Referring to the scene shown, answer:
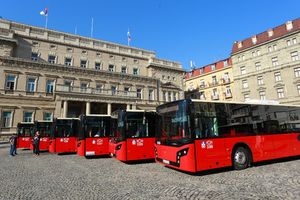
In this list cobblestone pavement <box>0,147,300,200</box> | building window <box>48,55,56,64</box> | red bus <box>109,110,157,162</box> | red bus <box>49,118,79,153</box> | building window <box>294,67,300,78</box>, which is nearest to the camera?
cobblestone pavement <box>0,147,300,200</box>

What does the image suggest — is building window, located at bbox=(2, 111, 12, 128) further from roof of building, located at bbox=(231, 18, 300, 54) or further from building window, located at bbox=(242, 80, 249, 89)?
roof of building, located at bbox=(231, 18, 300, 54)

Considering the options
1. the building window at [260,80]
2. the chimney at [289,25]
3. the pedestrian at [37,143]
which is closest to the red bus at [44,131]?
the pedestrian at [37,143]

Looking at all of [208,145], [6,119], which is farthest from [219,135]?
[6,119]

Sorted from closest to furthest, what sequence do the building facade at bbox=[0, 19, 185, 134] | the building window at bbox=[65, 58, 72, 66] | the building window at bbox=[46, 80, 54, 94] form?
the building facade at bbox=[0, 19, 185, 134] → the building window at bbox=[46, 80, 54, 94] → the building window at bbox=[65, 58, 72, 66]

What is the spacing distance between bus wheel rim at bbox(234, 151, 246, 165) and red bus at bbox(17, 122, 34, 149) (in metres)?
20.9

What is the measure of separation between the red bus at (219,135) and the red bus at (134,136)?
211 cm

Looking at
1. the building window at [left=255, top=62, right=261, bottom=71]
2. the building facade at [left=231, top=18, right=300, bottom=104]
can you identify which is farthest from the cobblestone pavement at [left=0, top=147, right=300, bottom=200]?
the building window at [left=255, top=62, right=261, bottom=71]

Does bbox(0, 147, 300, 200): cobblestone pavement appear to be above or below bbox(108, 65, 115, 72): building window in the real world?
below

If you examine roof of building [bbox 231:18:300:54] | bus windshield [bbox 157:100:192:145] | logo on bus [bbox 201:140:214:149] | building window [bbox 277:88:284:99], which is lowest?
logo on bus [bbox 201:140:214:149]

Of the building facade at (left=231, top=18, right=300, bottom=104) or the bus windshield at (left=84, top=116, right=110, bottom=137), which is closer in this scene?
the bus windshield at (left=84, top=116, right=110, bottom=137)

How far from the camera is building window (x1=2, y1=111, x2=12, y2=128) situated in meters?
26.5

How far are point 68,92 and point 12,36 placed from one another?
1255cm

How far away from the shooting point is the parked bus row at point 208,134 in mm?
7199

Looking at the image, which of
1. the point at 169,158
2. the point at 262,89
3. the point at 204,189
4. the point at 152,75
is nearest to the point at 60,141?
the point at 169,158
